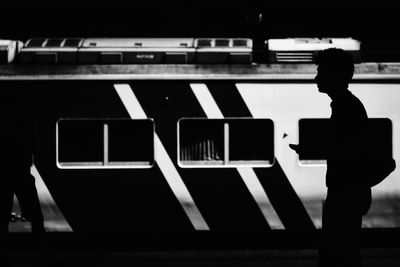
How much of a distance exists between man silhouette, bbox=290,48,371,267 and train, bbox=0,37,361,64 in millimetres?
2895

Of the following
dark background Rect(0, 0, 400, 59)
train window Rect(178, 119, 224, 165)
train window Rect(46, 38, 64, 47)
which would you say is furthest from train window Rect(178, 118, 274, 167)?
dark background Rect(0, 0, 400, 59)

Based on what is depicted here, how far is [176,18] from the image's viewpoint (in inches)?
394

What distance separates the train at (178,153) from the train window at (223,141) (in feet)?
0.04

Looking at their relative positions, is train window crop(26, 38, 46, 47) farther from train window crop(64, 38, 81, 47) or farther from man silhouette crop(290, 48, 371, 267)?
man silhouette crop(290, 48, 371, 267)

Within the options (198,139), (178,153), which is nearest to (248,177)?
(198,139)

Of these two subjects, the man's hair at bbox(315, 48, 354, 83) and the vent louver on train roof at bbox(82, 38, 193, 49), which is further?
the vent louver on train roof at bbox(82, 38, 193, 49)

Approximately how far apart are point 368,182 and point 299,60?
3.22 metres

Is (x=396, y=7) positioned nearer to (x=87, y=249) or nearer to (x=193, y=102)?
(x=193, y=102)

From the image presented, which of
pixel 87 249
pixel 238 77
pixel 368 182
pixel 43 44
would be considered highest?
pixel 43 44

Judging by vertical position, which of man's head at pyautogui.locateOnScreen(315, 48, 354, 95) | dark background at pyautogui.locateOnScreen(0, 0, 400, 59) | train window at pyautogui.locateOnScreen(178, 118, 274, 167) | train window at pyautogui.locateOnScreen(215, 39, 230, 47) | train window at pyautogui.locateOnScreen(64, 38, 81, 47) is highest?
dark background at pyautogui.locateOnScreen(0, 0, 400, 59)

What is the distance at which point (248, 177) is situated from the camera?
646 cm

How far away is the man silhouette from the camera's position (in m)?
3.54

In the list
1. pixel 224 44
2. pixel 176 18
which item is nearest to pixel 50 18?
pixel 176 18

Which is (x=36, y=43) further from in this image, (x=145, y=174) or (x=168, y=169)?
(x=168, y=169)
